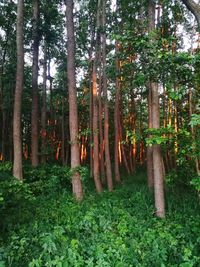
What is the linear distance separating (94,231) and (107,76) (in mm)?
15401

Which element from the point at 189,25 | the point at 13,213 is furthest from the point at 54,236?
the point at 189,25

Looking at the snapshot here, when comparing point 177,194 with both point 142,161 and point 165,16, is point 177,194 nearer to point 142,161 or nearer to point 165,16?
point 165,16

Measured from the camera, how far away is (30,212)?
9820 mm

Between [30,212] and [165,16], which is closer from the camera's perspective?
[30,212]

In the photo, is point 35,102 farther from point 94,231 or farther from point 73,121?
point 94,231

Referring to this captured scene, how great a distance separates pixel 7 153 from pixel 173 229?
27.5 metres

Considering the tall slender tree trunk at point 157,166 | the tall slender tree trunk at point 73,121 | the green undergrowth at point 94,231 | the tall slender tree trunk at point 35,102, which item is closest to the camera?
the green undergrowth at point 94,231

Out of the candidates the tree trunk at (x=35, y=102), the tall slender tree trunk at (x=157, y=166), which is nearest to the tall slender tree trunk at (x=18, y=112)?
the tree trunk at (x=35, y=102)

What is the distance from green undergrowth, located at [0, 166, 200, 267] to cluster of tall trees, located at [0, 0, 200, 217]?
3.94 feet

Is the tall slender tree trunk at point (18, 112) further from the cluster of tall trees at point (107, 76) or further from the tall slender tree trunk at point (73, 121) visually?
the tall slender tree trunk at point (73, 121)

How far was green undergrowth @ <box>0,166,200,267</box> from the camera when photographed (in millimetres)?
6594

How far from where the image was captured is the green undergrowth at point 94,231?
6.59m

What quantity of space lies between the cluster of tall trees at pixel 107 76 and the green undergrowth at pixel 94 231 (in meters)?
1.20

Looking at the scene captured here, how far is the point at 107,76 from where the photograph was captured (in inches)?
877
